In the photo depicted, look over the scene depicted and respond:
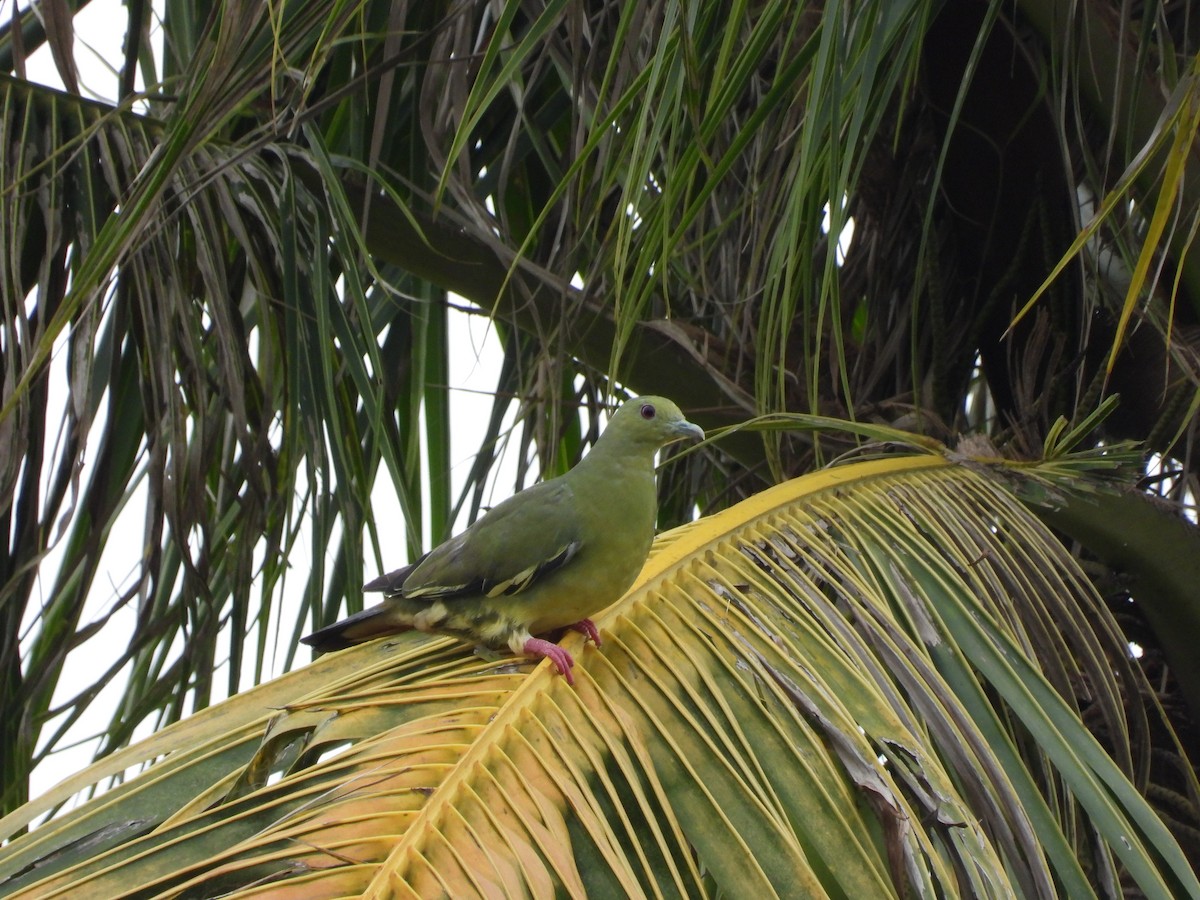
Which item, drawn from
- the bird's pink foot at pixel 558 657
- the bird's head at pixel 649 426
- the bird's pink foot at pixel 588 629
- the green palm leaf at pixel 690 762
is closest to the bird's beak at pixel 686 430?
the bird's head at pixel 649 426

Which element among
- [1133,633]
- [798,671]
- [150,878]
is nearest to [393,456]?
[798,671]

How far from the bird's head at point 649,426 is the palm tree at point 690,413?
16cm

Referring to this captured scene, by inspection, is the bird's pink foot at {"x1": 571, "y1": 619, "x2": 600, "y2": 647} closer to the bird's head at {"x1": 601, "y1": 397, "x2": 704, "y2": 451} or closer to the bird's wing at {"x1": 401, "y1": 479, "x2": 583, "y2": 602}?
the bird's wing at {"x1": 401, "y1": 479, "x2": 583, "y2": 602}

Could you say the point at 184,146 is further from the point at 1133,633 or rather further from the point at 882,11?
the point at 1133,633

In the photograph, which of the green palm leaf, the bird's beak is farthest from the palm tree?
the bird's beak

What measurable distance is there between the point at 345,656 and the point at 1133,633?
1735mm

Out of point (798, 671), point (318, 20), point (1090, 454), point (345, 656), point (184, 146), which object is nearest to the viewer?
point (798, 671)

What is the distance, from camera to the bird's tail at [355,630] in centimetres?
209

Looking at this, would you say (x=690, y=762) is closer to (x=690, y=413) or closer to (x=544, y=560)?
(x=544, y=560)

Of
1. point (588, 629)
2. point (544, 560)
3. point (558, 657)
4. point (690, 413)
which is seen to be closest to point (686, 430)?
point (544, 560)

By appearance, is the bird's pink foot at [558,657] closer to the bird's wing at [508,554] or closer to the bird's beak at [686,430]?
the bird's wing at [508,554]

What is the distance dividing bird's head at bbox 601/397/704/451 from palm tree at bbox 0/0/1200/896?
6.3 inches

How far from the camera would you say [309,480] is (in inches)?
107

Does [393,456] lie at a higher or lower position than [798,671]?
higher
